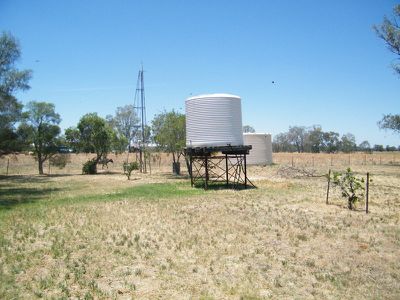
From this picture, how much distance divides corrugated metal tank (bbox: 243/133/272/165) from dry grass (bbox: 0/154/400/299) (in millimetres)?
29659

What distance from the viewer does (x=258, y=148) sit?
46969 mm

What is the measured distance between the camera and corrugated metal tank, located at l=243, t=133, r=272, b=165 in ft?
153

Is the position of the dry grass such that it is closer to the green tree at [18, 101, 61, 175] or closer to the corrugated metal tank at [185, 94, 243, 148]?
the corrugated metal tank at [185, 94, 243, 148]

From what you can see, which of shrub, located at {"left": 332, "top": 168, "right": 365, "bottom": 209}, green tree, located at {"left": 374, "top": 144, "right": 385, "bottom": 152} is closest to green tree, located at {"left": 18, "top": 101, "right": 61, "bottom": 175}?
shrub, located at {"left": 332, "top": 168, "right": 365, "bottom": 209}

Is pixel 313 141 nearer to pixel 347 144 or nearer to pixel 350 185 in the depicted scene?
pixel 347 144

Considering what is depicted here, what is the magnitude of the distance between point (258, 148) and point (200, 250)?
38.2m

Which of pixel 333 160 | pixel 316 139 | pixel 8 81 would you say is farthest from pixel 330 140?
pixel 8 81

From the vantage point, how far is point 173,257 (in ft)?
29.8

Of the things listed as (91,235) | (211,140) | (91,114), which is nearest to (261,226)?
(91,235)

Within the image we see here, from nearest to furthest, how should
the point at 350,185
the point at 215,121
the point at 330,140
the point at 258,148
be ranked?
the point at 350,185 → the point at 215,121 → the point at 258,148 → the point at 330,140

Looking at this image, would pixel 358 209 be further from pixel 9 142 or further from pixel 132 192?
pixel 9 142

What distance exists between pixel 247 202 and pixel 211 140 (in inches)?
241

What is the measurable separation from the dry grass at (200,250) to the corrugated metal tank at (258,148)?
2966cm

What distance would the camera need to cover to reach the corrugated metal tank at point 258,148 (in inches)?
1833
